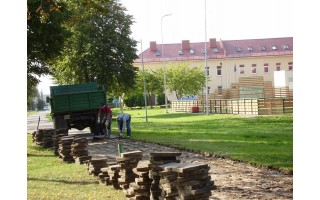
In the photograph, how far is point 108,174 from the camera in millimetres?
7805

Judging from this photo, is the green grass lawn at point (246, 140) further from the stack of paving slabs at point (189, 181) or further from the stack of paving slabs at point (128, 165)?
the stack of paving slabs at point (189, 181)

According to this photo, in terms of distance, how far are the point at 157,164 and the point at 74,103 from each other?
994 cm

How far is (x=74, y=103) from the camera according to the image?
15.6m

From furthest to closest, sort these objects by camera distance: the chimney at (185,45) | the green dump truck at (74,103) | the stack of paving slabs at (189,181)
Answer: the green dump truck at (74,103) < the chimney at (185,45) < the stack of paving slabs at (189,181)

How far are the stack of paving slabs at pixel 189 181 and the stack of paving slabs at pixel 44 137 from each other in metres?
8.54

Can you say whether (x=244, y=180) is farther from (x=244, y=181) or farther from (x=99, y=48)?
(x=99, y=48)

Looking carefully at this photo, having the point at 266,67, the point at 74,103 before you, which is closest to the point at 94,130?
the point at 74,103

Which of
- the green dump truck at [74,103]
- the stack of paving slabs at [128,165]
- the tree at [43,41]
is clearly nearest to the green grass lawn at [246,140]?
the green dump truck at [74,103]

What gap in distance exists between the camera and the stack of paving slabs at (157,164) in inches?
235

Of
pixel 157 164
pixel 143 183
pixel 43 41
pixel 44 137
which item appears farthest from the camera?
pixel 44 137

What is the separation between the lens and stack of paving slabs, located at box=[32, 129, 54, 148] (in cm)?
1358

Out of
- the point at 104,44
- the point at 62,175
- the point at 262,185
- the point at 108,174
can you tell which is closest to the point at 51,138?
the point at 104,44

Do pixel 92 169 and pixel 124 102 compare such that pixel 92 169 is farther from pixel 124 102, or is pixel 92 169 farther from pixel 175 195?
pixel 124 102
